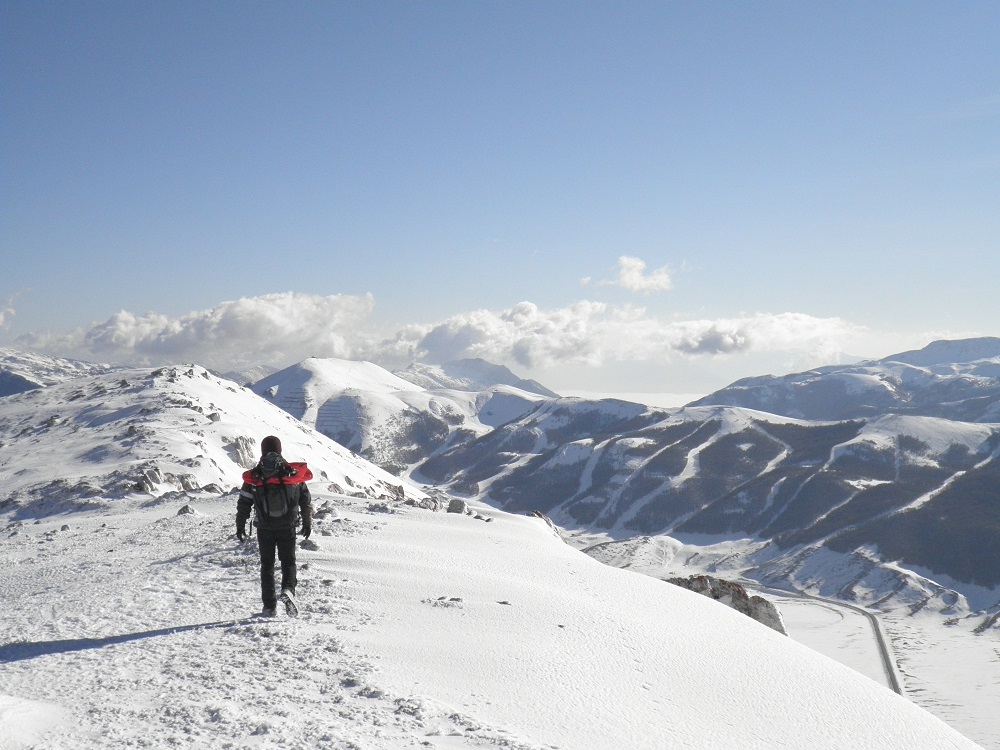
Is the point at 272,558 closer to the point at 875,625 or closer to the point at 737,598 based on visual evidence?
the point at 737,598

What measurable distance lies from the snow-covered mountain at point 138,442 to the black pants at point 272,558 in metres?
25.7

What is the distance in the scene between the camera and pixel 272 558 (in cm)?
1098

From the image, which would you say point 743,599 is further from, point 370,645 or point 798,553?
point 798,553

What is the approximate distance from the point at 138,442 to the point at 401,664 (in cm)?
5905

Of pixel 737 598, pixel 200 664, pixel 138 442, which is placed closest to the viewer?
pixel 200 664

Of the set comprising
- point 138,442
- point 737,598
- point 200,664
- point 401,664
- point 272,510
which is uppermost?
point 138,442

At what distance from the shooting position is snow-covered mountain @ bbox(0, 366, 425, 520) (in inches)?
1832

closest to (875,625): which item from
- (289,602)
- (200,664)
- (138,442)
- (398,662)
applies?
(138,442)

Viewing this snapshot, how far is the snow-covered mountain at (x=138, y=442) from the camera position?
1832 inches

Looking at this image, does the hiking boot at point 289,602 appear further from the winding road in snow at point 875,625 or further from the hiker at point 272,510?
the winding road in snow at point 875,625

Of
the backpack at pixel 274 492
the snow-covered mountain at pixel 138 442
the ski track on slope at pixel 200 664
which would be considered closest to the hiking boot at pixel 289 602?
the ski track on slope at pixel 200 664

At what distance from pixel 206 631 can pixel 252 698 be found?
9.75 feet

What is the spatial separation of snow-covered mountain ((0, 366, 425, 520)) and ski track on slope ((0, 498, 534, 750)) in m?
23.7

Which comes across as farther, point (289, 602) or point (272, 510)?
point (289, 602)
